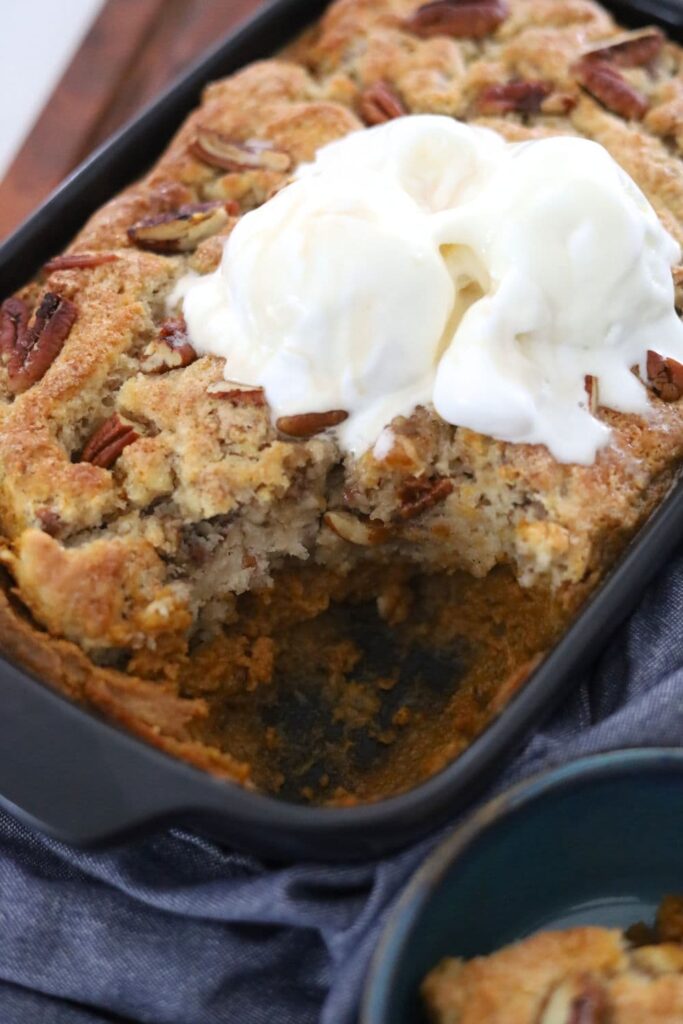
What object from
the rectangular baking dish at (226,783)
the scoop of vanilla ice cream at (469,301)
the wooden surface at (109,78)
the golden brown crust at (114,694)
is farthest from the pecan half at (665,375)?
the wooden surface at (109,78)

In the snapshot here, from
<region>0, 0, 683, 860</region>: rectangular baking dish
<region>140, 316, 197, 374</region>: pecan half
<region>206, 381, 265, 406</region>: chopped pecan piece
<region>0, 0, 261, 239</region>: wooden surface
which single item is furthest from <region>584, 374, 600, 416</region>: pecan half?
<region>0, 0, 261, 239</region>: wooden surface

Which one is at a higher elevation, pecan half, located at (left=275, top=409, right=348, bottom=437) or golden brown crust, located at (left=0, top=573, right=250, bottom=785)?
pecan half, located at (left=275, top=409, right=348, bottom=437)

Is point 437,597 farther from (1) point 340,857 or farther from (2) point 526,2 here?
(2) point 526,2

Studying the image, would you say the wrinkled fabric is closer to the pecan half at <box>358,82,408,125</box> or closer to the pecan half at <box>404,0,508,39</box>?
the pecan half at <box>358,82,408,125</box>

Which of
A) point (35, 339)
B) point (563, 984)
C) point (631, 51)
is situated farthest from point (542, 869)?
point (631, 51)

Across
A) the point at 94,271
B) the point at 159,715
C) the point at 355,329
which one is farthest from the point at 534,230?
the point at 159,715

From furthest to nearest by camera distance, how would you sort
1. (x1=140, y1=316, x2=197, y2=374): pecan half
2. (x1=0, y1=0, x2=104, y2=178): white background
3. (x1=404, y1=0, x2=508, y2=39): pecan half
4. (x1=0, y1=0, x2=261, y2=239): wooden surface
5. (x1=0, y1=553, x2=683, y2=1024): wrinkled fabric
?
1. (x1=0, y1=0, x2=104, y2=178): white background
2. (x1=0, y1=0, x2=261, y2=239): wooden surface
3. (x1=404, y1=0, x2=508, y2=39): pecan half
4. (x1=140, y1=316, x2=197, y2=374): pecan half
5. (x1=0, y1=553, x2=683, y2=1024): wrinkled fabric

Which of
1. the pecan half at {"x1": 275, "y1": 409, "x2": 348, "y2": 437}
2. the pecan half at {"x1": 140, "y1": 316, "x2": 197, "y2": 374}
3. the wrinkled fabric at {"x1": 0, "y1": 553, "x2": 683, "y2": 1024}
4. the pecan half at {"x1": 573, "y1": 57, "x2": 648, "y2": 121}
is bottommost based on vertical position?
the wrinkled fabric at {"x1": 0, "y1": 553, "x2": 683, "y2": 1024}
